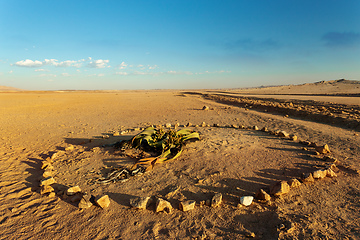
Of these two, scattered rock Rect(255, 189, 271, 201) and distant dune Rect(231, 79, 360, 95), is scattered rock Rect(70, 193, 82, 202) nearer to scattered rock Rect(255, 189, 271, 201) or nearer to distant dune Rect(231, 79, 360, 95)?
scattered rock Rect(255, 189, 271, 201)

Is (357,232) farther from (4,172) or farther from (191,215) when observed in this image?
(4,172)

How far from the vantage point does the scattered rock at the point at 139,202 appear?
9.13 feet

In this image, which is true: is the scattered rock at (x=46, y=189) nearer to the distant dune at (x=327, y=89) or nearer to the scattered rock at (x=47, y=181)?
the scattered rock at (x=47, y=181)

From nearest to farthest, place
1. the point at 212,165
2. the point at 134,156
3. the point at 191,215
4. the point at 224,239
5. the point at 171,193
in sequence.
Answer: the point at 224,239 → the point at 191,215 → the point at 171,193 → the point at 212,165 → the point at 134,156

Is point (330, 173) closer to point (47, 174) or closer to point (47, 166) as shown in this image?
point (47, 174)

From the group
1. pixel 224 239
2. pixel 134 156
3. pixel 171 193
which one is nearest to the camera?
pixel 224 239

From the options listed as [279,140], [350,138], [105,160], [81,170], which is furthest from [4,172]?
[350,138]

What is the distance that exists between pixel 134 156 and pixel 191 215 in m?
2.33

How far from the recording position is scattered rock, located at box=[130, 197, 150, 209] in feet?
9.13

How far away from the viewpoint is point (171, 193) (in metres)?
3.12

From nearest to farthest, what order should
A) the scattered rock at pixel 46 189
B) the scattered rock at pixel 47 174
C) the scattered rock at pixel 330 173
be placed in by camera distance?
1. the scattered rock at pixel 46 189
2. the scattered rock at pixel 330 173
3. the scattered rock at pixel 47 174

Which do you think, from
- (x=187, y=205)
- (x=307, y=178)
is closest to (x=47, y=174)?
(x=187, y=205)

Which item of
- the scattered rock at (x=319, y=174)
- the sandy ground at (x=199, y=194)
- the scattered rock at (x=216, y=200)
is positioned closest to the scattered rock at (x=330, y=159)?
the sandy ground at (x=199, y=194)

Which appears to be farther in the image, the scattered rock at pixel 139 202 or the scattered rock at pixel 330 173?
the scattered rock at pixel 330 173
